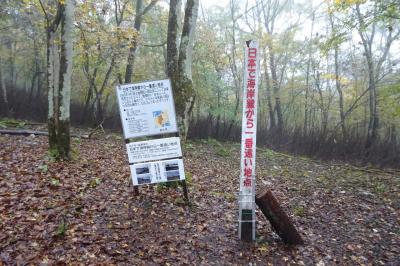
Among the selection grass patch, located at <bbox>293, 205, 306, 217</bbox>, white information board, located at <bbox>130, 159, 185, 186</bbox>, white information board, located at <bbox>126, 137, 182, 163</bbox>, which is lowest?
grass patch, located at <bbox>293, 205, 306, 217</bbox>

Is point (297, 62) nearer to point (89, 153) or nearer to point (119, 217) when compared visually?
point (89, 153)

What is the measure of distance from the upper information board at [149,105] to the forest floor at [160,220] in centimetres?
123

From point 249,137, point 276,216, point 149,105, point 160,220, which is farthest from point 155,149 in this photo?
point 276,216

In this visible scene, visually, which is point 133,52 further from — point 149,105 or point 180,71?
point 149,105

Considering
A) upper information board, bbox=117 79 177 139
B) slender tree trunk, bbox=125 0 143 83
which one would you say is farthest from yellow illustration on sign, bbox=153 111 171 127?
slender tree trunk, bbox=125 0 143 83

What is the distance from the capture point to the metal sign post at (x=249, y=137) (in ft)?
12.3

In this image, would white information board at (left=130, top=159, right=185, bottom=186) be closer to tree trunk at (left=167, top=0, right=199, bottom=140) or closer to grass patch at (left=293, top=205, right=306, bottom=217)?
tree trunk at (left=167, top=0, right=199, bottom=140)

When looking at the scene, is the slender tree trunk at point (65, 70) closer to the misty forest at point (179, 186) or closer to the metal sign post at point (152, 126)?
the misty forest at point (179, 186)

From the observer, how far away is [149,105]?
180 inches

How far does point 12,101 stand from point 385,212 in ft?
50.9

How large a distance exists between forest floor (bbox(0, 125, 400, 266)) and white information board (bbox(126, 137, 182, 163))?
74cm

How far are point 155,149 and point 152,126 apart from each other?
0.36 meters

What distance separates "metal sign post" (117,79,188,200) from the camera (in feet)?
15.0

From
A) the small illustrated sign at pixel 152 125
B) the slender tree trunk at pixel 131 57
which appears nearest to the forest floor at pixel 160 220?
the small illustrated sign at pixel 152 125
